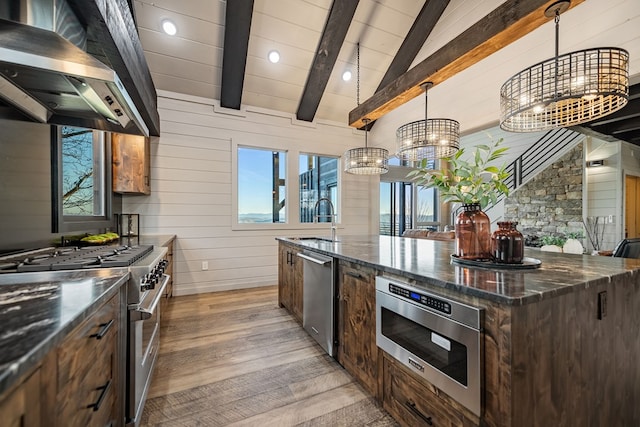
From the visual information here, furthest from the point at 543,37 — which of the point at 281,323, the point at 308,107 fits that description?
the point at 281,323

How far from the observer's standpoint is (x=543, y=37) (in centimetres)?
293

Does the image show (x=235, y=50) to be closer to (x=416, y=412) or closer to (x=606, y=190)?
(x=416, y=412)

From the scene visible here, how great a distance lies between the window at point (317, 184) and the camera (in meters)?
5.17

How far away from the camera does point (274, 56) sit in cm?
393

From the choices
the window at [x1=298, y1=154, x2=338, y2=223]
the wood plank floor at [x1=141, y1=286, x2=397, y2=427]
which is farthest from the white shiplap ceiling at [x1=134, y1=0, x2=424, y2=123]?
the wood plank floor at [x1=141, y1=286, x2=397, y2=427]

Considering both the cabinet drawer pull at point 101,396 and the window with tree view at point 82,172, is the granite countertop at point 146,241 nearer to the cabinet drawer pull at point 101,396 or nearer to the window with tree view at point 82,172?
the window with tree view at point 82,172

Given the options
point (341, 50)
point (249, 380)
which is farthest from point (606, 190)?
point (249, 380)

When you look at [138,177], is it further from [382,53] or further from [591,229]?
[591,229]

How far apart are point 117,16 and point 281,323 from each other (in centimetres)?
291

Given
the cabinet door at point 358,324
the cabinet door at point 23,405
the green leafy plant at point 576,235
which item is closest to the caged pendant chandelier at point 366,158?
the cabinet door at point 358,324

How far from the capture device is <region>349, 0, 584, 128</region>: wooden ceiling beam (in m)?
2.20

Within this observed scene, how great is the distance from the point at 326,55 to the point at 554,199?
5834mm

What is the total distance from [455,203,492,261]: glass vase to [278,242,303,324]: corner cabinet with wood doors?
1.56 metres

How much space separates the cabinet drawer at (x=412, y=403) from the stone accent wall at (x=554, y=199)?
630cm
